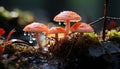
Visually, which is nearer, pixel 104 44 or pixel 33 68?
pixel 33 68

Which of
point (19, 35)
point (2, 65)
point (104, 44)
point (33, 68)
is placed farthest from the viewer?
point (19, 35)

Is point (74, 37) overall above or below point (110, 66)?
above

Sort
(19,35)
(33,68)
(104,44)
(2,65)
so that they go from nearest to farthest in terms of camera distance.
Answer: (2,65) < (33,68) < (104,44) < (19,35)

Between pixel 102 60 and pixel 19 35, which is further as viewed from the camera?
pixel 19 35

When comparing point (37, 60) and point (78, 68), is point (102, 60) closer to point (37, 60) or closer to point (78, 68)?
point (78, 68)

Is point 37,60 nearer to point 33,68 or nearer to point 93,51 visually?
point 33,68

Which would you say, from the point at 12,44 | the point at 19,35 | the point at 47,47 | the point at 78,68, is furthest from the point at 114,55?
the point at 19,35

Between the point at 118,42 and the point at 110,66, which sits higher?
the point at 118,42

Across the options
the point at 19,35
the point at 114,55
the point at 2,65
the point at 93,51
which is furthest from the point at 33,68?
the point at 19,35

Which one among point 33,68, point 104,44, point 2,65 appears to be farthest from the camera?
point 104,44
